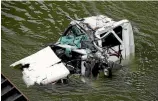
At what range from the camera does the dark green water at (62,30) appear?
1450cm

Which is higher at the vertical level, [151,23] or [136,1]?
[136,1]

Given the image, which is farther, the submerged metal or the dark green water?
the dark green water

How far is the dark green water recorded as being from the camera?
47.6 ft

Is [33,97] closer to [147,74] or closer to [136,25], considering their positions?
[147,74]

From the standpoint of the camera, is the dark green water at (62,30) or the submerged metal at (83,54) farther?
the dark green water at (62,30)

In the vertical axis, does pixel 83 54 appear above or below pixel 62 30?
below

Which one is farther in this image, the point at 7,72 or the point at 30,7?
the point at 30,7

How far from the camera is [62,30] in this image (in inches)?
719

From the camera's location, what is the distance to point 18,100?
12320 mm

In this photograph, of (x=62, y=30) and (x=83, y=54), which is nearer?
(x=83, y=54)

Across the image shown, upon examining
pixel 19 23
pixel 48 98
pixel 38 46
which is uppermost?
pixel 19 23

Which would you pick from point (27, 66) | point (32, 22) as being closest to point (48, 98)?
point (27, 66)

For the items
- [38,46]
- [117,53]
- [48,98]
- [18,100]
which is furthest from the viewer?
[38,46]

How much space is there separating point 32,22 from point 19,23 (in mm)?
682
